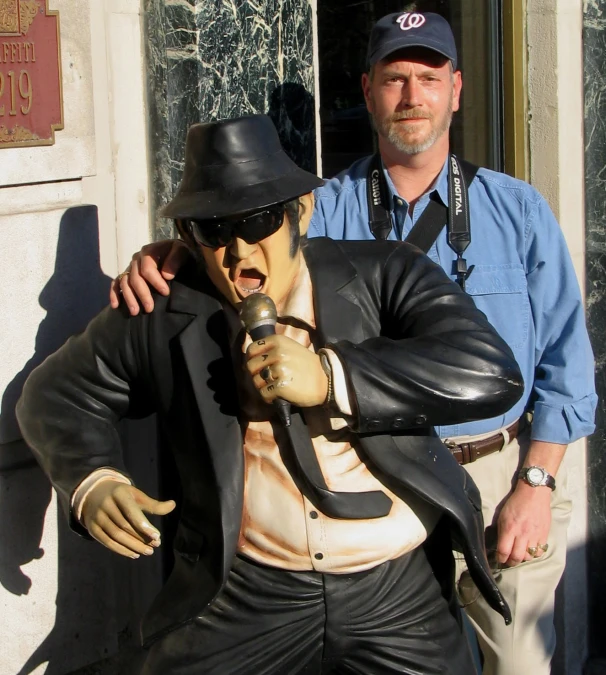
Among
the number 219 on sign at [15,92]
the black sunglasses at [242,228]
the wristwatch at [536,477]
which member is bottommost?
the wristwatch at [536,477]

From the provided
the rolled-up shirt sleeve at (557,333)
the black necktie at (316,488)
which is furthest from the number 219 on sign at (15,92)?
the rolled-up shirt sleeve at (557,333)

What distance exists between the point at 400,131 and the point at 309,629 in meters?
1.59

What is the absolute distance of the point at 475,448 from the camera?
11.4 feet

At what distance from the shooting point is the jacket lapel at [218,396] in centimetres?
264

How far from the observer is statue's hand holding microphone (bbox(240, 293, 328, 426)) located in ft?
7.80

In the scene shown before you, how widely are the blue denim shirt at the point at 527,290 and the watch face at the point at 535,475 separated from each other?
94mm

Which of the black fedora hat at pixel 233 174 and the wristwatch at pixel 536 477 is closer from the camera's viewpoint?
the black fedora hat at pixel 233 174

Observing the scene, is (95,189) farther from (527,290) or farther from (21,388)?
(527,290)

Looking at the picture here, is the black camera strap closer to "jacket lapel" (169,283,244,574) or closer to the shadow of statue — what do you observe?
the shadow of statue

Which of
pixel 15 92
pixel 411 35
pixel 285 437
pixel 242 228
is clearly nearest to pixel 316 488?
pixel 285 437

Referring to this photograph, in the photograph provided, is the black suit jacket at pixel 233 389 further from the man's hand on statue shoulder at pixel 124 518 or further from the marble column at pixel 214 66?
the marble column at pixel 214 66

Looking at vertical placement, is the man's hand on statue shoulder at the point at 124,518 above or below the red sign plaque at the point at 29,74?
below

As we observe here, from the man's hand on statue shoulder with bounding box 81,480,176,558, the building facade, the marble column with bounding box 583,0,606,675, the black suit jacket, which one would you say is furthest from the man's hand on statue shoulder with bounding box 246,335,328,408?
the marble column with bounding box 583,0,606,675

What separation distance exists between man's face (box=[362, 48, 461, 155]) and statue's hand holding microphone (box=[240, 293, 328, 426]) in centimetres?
128
